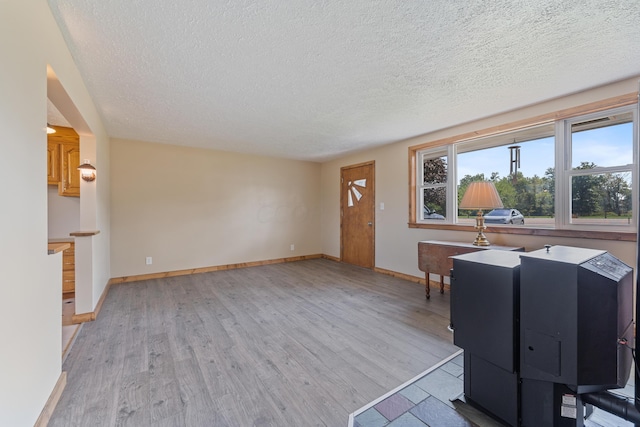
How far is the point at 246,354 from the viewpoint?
6.88 feet

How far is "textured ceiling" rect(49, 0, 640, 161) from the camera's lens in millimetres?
1507

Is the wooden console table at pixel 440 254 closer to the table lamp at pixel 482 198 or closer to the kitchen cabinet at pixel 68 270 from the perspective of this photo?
the table lamp at pixel 482 198

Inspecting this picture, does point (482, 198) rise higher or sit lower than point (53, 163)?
lower

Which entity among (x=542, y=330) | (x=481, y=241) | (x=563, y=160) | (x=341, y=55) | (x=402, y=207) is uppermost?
(x=341, y=55)

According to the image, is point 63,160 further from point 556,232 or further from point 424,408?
point 556,232

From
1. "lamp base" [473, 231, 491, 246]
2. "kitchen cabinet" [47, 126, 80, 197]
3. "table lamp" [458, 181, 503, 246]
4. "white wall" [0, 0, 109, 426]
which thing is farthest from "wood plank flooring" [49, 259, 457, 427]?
"kitchen cabinet" [47, 126, 80, 197]

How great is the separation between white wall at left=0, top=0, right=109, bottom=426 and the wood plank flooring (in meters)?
0.38

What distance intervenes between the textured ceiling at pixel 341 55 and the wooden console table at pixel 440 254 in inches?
62.1

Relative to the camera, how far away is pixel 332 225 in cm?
597

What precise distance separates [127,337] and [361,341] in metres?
2.12

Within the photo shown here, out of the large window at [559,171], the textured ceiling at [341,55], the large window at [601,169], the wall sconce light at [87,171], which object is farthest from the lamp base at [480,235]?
the wall sconce light at [87,171]

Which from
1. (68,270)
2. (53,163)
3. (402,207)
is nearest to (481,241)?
(402,207)

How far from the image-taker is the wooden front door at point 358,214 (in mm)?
4977

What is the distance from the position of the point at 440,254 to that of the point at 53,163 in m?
5.25
